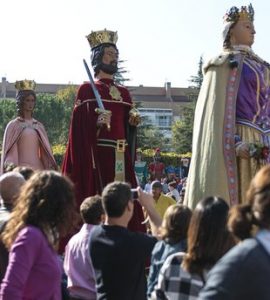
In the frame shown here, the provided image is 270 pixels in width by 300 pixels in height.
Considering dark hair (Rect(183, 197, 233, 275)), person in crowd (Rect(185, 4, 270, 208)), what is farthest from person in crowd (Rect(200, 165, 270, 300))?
person in crowd (Rect(185, 4, 270, 208))

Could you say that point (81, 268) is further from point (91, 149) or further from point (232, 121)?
point (91, 149)

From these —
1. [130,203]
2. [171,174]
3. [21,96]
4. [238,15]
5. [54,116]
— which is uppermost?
[238,15]

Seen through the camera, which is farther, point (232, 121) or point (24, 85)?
point (24, 85)

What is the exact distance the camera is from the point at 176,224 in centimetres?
402

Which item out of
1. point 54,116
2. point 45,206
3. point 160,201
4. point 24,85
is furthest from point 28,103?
point 54,116

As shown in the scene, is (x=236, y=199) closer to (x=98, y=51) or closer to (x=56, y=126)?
(x=98, y=51)

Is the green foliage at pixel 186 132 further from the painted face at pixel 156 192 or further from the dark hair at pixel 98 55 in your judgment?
the dark hair at pixel 98 55

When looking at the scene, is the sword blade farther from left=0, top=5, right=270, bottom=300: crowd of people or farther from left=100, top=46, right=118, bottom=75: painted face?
left=100, top=46, right=118, bottom=75: painted face

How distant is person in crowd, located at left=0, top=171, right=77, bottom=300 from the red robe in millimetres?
4241

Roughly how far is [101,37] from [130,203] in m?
4.11

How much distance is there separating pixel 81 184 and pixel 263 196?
545 cm

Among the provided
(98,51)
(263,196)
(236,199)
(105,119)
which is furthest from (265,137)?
(263,196)

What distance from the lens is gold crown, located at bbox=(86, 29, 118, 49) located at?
319 inches

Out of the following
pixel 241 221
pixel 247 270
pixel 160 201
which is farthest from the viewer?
pixel 160 201
